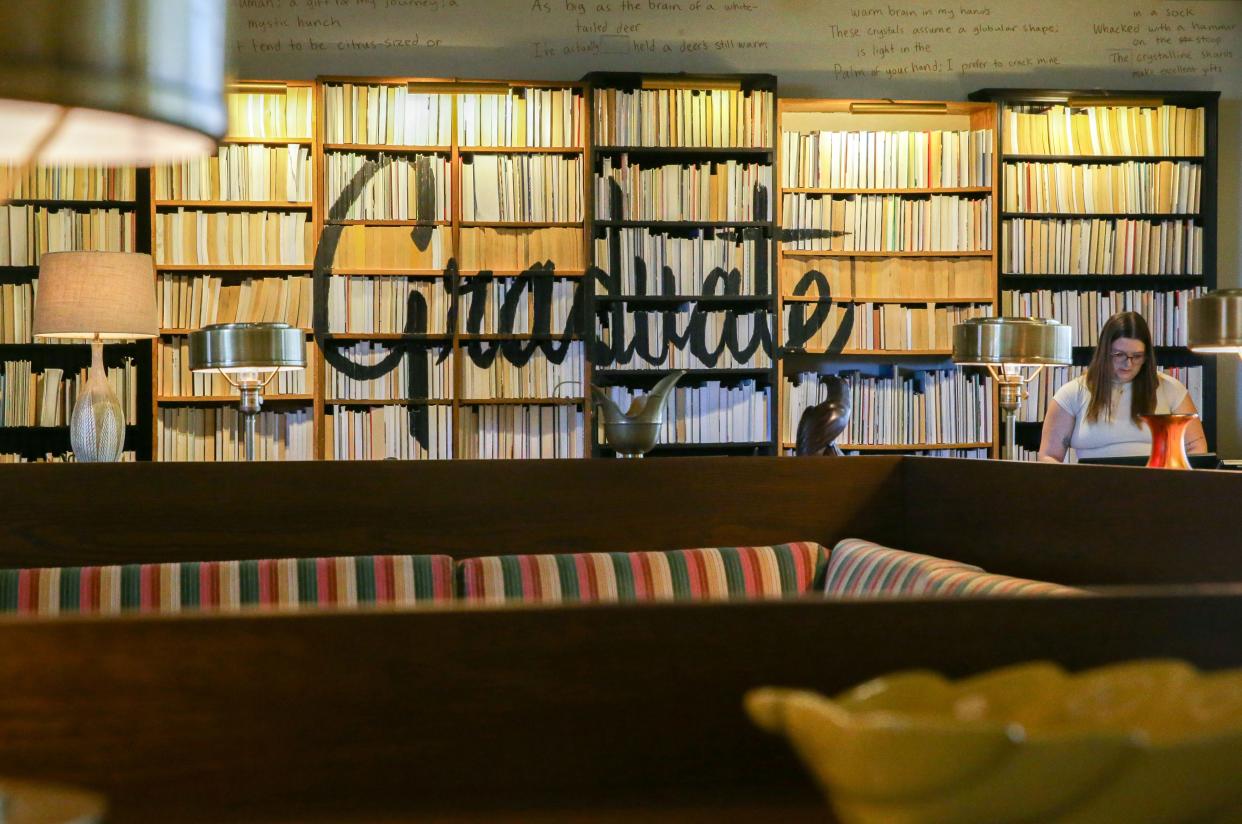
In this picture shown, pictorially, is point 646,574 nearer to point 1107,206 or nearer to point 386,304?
point 386,304

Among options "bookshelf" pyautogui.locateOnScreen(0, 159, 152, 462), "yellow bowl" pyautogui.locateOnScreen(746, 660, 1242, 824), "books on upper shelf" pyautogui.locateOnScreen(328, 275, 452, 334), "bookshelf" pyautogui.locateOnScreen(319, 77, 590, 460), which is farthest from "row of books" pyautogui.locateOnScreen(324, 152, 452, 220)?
"yellow bowl" pyautogui.locateOnScreen(746, 660, 1242, 824)

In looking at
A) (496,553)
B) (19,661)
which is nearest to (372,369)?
(496,553)

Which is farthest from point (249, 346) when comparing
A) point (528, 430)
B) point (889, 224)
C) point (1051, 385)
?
point (1051, 385)

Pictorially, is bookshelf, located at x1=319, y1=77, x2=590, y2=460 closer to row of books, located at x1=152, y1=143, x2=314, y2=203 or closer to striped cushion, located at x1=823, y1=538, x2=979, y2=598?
row of books, located at x1=152, y1=143, x2=314, y2=203

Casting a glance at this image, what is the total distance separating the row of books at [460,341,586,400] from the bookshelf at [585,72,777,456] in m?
0.12

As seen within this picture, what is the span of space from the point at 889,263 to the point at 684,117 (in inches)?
45.4

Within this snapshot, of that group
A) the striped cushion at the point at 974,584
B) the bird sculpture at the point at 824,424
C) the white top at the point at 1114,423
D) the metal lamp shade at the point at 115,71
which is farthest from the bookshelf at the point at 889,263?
the metal lamp shade at the point at 115,71

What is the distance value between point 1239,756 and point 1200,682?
10 cm


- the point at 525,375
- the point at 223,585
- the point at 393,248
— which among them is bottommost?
the point at 223,585

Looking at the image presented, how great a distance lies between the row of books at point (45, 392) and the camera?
5.91 metres

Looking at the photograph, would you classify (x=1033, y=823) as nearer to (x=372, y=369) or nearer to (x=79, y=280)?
(x=79, y=280)

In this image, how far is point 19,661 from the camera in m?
1.06

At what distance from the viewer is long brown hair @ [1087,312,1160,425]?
4496 mm

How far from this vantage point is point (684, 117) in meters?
6.08
